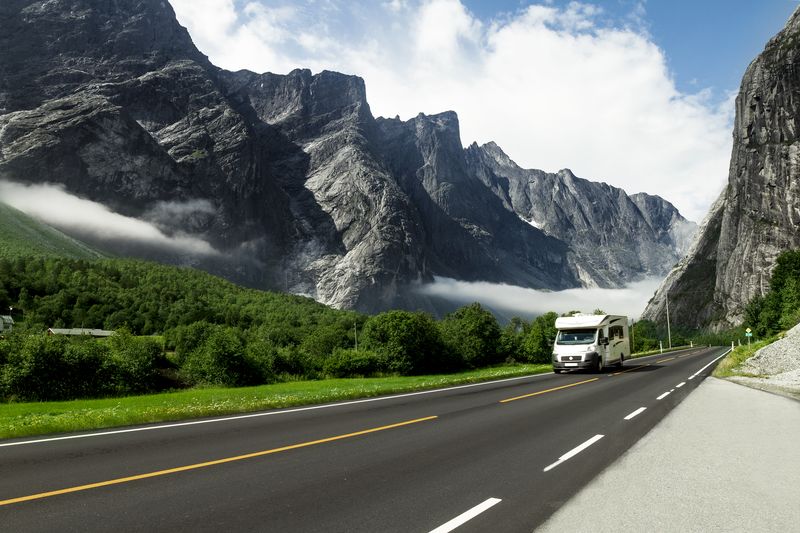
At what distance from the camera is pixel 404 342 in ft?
251

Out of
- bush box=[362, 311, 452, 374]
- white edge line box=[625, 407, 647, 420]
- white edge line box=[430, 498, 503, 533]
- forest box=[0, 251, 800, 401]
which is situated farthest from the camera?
bush box=[362, 311, 452, 374]

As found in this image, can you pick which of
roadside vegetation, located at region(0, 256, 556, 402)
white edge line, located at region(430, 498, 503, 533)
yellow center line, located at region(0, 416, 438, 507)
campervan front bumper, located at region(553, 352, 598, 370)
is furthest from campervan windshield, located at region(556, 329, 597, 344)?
white edge line, located at region(430, 498, 503, 533)

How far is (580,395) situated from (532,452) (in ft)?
35.4

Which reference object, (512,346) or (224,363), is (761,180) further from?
(224,363)

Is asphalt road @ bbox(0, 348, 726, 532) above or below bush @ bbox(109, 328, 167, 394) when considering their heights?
above

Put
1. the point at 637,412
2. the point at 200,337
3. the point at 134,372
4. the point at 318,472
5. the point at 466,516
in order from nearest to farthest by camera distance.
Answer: the point at 466,516 → the point at 318,472 → the point at 637,412 → the point at 134,372 → the point at 200,337

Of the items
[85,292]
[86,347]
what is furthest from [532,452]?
[85,292]

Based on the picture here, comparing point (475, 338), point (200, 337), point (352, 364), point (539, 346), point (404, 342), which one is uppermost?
point (475, 338)

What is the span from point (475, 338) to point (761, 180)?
10234cm

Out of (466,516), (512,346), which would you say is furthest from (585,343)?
(512,346)

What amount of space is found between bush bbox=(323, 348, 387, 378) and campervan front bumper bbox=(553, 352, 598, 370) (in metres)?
40.9

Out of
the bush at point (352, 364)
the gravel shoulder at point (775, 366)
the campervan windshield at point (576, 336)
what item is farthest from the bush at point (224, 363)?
the gravel shoulder at point (775, 366)

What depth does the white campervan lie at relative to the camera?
3052cm

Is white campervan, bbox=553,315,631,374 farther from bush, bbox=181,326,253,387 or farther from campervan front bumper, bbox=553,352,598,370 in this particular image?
bush, bbox=181,326,253,387
